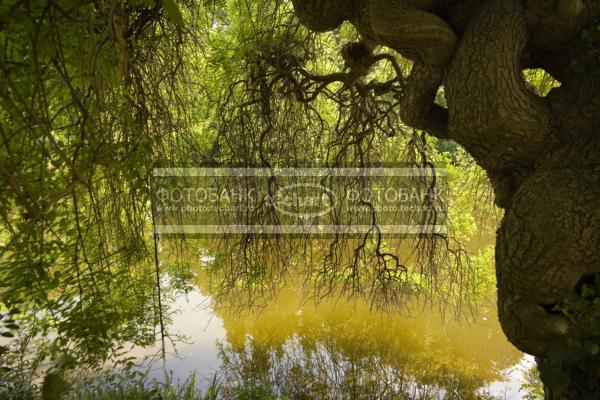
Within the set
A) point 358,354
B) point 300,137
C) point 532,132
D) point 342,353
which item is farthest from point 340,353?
point 532,132

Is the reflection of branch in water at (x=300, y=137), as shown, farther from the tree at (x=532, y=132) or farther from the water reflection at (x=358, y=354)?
the water reflection at (x=358, y=354)

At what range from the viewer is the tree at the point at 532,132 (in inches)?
50.8

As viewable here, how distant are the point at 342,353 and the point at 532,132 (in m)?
3.80

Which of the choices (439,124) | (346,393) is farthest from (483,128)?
(346,393)

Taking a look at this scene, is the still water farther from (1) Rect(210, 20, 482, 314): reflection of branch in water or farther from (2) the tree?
(2) the tree

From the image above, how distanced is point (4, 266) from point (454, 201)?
3623 mm

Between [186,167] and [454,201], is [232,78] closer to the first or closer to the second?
[186,167]

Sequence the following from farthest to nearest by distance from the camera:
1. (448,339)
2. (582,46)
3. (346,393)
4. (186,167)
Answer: (448,339) < (346,393) < (186,167) < (582,46)

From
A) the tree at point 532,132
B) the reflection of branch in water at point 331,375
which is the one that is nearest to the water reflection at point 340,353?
the reflection of branch in water at point 331,375

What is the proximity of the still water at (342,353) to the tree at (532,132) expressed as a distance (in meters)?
2.55

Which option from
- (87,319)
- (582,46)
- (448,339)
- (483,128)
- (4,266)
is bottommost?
(448,339)

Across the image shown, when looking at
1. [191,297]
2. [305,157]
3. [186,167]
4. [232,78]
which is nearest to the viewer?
[186,167]

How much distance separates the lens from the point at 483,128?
1.48 m

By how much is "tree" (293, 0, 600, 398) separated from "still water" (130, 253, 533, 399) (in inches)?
100
